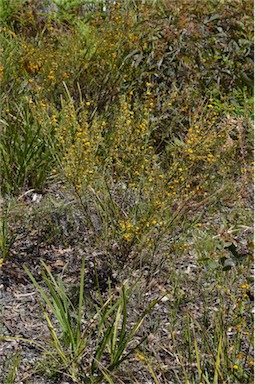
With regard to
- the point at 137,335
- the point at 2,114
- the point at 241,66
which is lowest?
the point at 137,335

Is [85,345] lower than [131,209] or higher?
lower

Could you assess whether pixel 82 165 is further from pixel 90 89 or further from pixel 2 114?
pixel 90 89

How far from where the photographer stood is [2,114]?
4.16 m

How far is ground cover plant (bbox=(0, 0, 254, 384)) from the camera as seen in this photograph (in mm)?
2660

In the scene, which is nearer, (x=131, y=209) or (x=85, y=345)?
(x=85, y=345)

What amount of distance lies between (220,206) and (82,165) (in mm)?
1082

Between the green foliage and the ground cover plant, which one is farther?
the ground cover plant

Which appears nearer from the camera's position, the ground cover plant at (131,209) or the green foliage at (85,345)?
the green foliage at (85,345)

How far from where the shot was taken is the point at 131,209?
11.3 feet

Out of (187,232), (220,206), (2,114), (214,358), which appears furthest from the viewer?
(2,114)

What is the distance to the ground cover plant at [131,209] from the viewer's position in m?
2.66

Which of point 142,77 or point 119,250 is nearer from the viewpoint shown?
point 119,250

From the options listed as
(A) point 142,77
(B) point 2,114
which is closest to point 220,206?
(A) point 142,77

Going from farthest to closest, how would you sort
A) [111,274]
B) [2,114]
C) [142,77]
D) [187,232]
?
1. [142,77]
2. [2,114]
3. [187,232]
4. [111,274]
